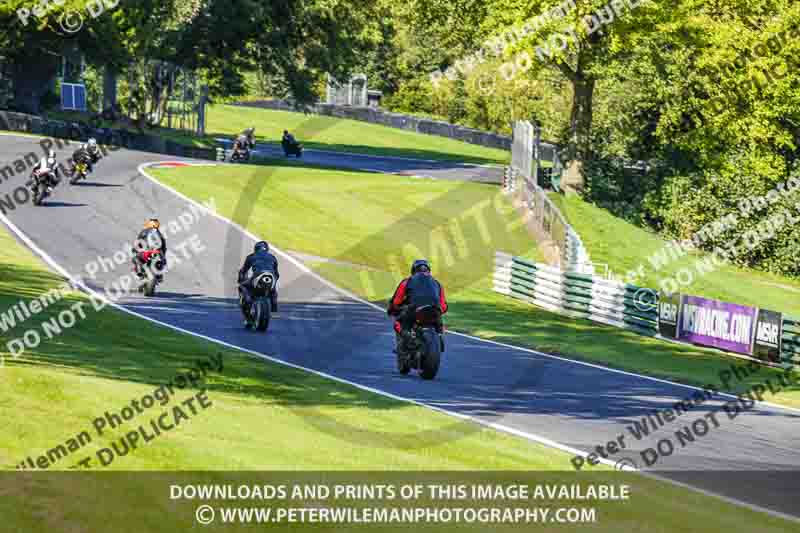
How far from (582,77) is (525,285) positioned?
2062 cm

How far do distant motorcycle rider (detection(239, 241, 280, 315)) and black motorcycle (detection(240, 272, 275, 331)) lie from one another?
0.17 feet

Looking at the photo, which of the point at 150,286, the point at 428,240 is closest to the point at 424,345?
the point at 150,286

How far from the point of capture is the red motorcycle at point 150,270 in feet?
79.5

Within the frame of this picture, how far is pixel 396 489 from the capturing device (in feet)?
32.4

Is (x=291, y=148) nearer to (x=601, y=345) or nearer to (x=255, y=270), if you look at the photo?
(x=601, y=345)

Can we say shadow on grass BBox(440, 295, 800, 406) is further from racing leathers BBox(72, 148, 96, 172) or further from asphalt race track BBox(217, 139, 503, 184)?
asphalt race track BBox(217, 139, 503, 184)

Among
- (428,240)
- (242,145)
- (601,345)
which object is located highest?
(242,145)

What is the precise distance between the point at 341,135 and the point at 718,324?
55501 mm

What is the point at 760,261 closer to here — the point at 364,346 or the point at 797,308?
the point at 797,308

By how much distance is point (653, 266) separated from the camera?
46.8 metres

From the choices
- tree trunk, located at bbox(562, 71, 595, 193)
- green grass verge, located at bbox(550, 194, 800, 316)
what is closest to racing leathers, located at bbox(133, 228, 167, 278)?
green grass verge, located at bbox(550, 194, 800, 316)

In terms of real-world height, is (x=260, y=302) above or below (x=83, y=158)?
below

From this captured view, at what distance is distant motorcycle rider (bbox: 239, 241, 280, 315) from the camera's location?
21.2 m

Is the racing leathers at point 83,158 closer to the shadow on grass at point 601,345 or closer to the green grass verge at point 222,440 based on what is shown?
the shadow on grass at point 601,345
